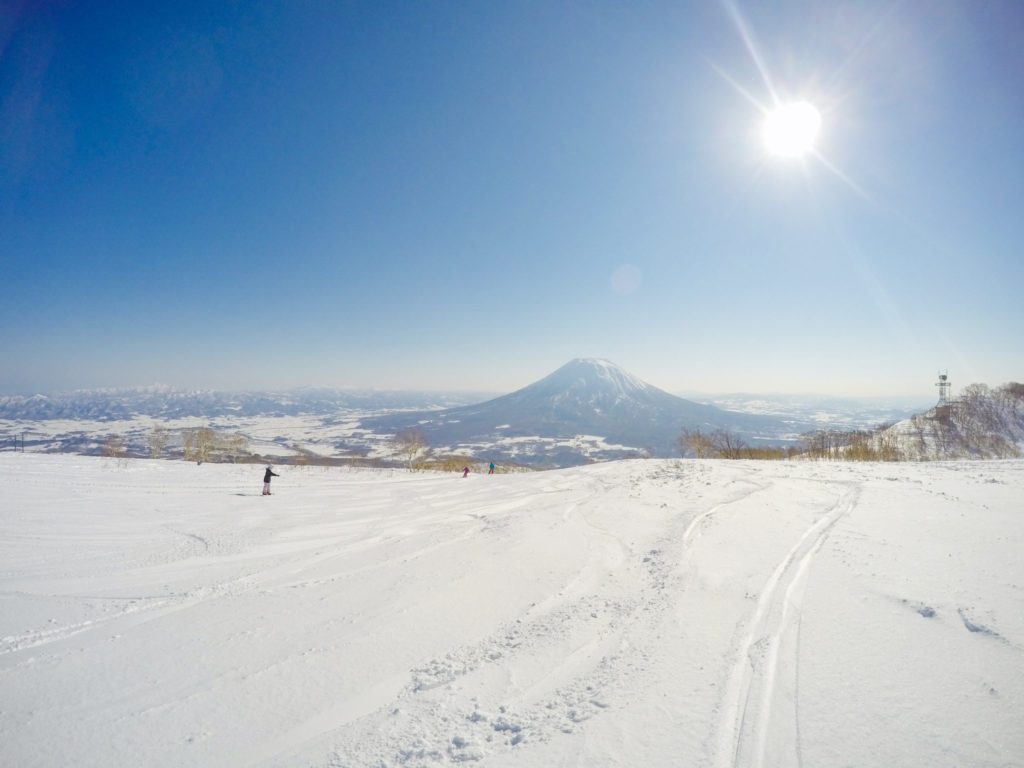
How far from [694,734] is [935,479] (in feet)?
55.4

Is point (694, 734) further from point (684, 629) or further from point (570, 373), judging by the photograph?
point (570, 373)

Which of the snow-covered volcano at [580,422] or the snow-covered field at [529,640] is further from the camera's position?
the snow-covered volcano at [580,422]

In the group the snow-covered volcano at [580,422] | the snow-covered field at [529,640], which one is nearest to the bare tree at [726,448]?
the snow-covered field at [529,640]

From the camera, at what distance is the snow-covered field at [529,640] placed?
3.31m

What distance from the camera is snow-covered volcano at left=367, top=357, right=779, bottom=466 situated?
111250 millimetres

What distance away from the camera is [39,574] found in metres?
7.38

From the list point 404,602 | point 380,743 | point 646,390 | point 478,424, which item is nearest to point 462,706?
point 380,743

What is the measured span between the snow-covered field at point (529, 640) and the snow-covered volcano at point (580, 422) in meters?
85.3

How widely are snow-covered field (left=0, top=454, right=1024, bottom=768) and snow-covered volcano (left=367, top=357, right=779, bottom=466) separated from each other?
280 ft

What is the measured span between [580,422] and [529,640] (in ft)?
489

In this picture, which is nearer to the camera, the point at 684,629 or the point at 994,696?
the point at 994,696

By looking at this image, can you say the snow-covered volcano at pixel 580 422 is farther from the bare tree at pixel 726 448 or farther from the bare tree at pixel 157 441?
the bare tree at pixel 157 441

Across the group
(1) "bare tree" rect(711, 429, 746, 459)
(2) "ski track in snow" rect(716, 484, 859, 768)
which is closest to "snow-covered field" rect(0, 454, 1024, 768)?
(2) "ski track in snow" rect(716, 484, 859, 768)

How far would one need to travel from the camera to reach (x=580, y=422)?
497ft
